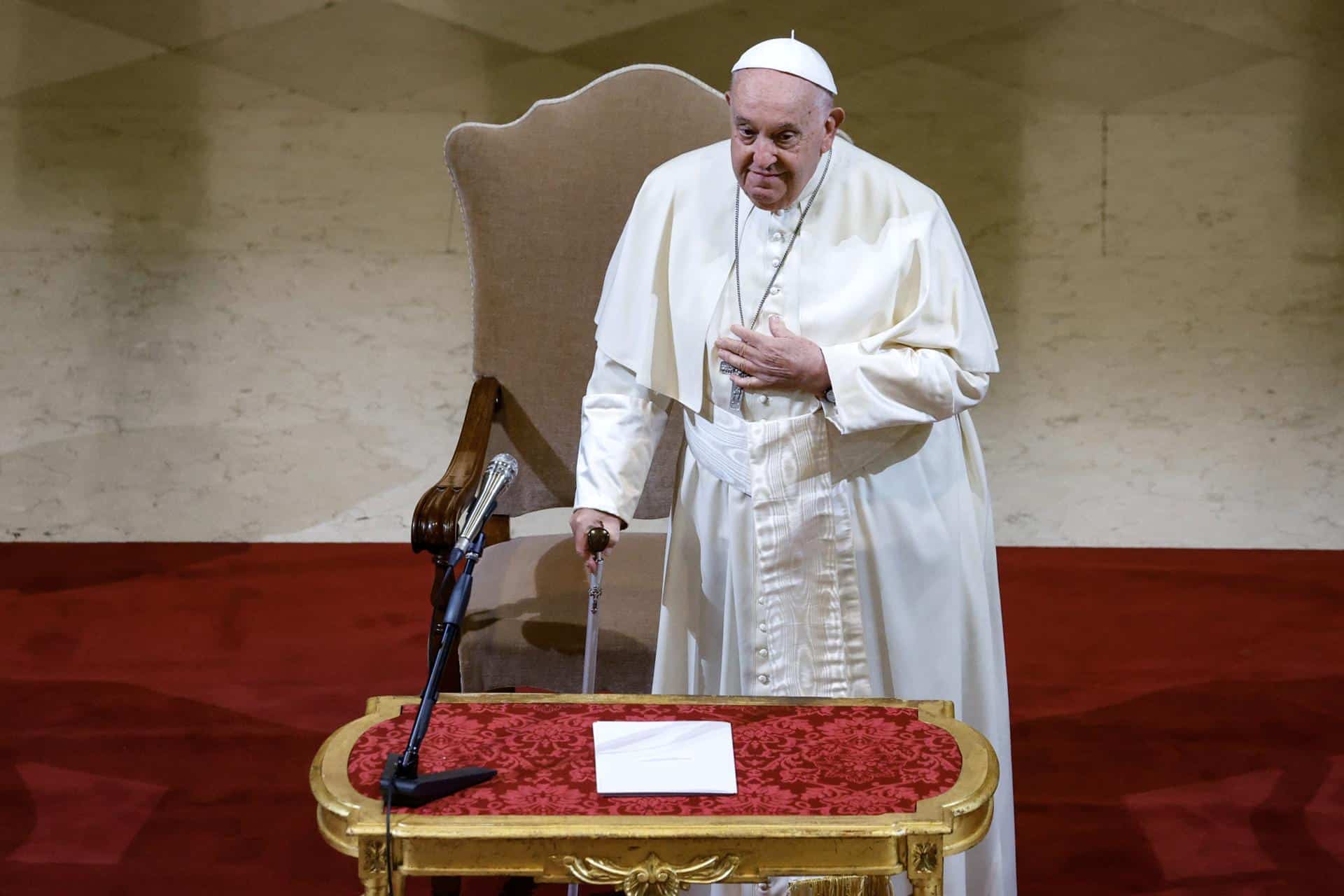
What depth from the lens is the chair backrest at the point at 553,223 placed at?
10.9 feet

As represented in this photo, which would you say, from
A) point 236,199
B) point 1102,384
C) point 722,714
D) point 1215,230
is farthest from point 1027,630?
point 236,199

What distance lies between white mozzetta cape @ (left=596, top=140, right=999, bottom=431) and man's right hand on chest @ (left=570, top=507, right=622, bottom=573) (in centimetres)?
24

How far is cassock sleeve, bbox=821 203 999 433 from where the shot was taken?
2451 millimetres

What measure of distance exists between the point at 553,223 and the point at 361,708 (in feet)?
4.62

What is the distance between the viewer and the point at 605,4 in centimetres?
563

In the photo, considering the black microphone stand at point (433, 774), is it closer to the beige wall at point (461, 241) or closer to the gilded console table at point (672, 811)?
the gilded console table at point (672, 811)

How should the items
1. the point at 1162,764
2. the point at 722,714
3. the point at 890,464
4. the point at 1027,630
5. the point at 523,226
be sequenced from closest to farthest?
the point at 722,714
the point at 890,464
the point at 523,226
the point at 1162,764
the point at 1027,630

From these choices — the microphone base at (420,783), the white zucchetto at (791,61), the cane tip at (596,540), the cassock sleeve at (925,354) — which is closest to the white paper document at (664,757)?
the microphone base at (420,783)

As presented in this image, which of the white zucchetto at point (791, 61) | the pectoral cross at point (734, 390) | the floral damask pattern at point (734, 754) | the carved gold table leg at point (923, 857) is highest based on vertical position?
the white zucchetto at point (791, 61)

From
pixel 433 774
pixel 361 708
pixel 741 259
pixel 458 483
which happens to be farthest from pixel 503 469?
pixel 361 708

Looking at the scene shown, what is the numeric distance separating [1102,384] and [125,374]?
338cm

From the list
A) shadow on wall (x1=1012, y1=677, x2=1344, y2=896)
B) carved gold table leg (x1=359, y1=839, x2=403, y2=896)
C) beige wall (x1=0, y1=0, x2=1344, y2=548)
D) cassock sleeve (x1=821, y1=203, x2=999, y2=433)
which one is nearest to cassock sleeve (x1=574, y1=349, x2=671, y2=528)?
cassock sleeve (x1=821, y1=203, x2=999, y2=433)

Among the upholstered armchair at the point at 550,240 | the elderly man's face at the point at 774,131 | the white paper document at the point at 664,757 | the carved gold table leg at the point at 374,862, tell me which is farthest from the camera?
the upholstered armchair at the point at 550,240

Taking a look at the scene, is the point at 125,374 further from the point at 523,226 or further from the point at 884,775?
the point at 884,775
